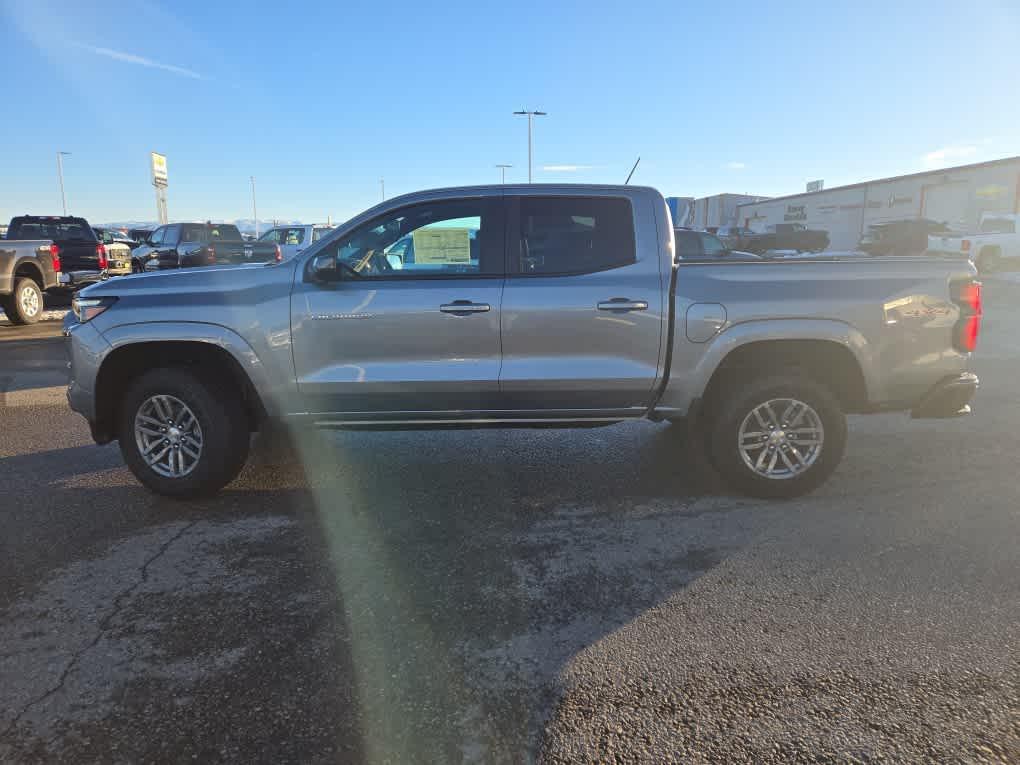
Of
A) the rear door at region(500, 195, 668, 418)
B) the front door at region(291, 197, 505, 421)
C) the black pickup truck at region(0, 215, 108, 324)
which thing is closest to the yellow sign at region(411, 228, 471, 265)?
the front door at region(291, 197, 505, 421)

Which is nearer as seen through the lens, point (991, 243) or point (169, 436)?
point (169, 436)

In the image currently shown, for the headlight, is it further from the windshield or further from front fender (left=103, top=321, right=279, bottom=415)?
the windshield

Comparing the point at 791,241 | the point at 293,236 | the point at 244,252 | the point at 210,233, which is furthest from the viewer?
the point at 791,241

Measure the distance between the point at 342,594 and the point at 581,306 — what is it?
2.18 m

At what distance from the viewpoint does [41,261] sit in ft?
41.8

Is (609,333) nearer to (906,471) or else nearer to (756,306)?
(756,306)

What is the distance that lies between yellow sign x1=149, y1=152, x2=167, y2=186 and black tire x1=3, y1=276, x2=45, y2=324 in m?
34.6

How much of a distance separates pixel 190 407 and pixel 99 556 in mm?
1028

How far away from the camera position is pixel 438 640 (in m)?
2.90

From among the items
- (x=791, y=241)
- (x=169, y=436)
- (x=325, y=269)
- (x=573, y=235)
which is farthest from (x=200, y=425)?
(x=791, y=241)

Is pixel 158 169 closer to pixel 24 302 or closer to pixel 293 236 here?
pixel 293 236

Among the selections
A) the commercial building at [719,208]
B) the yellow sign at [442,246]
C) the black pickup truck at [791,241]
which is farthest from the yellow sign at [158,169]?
the yellow sign at [442,246]

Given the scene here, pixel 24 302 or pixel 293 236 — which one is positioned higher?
pixel 293 236

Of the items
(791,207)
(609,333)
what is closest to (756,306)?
(609,333)
